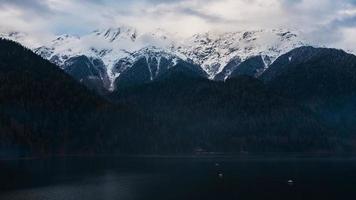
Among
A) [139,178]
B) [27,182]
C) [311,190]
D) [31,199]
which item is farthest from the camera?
[139,178]

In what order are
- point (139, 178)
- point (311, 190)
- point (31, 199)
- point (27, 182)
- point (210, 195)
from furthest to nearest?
1. point (139, 178)
2. point (27, 182)
3. point (311, 190)
4. point (210, 195)
5. point (31, 199)

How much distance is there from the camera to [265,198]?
14325cm

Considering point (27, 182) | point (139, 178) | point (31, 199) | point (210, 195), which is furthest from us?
point (139, 178)

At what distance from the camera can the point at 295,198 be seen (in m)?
144

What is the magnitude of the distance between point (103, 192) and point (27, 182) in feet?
104

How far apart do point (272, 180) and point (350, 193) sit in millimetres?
35384

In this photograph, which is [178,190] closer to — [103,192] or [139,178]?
[103,192]

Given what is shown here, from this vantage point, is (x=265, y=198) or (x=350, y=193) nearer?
(x=265, y=198)

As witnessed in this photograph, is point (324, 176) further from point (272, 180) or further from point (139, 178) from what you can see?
point (139, 178)

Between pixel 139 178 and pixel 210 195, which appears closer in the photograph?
pixel 210 195

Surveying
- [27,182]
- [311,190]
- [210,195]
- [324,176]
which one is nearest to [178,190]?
[210,195]

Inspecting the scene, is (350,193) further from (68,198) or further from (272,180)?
(68,198)

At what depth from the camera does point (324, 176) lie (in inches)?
7800

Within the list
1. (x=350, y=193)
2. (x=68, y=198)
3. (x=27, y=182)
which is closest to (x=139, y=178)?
(x=27, y=182)
